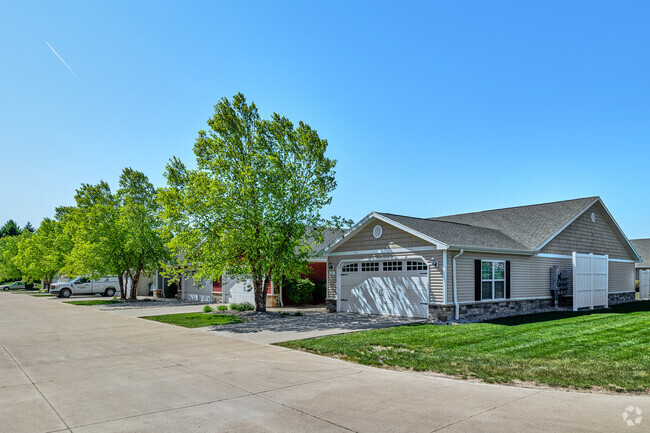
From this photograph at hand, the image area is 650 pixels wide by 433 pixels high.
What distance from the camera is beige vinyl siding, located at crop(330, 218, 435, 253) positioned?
16516 mm

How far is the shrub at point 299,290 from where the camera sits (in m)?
23.0

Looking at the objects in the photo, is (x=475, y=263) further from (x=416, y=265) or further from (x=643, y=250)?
(x=643, y=250)

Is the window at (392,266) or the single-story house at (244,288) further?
the single-story house at (244,288)

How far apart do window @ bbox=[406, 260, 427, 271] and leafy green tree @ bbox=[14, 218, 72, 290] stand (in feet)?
106

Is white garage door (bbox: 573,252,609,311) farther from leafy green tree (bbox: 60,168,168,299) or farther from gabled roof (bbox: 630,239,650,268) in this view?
leafy green tree (bbox: 60,168,168,299)

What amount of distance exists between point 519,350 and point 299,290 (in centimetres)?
1453

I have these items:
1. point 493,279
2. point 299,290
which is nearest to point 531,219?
point 493,279

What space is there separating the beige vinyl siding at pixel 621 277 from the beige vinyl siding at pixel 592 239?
51 cm

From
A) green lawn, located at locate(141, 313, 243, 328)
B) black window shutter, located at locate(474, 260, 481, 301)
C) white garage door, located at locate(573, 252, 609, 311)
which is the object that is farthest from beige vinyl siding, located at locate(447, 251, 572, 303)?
green lawn, located at locate(141, 313, 243, 328)

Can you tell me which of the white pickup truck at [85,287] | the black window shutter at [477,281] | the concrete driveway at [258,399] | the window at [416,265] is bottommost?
the white pickup truck at [85,287]

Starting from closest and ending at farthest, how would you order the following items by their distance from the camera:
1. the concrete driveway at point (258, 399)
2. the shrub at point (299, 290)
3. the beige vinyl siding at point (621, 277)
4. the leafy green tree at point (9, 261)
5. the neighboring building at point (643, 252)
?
the concrete driveway at point (258, 399)
the shrub at point (299, 290)
the beige vinyl siding at point (621, 277)
the neighboring building at point (643, 252)
the leafy green tree at point (9, 261)

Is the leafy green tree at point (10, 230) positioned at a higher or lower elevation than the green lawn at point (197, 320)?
higher

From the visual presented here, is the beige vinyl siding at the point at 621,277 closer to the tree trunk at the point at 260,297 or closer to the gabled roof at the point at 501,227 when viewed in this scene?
the gabled roof at the point at 501,227

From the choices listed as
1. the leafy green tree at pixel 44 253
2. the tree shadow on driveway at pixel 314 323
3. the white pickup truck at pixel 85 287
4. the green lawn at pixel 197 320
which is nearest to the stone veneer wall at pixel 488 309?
the tree shadow on driveway at pixel 314 323
